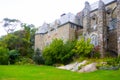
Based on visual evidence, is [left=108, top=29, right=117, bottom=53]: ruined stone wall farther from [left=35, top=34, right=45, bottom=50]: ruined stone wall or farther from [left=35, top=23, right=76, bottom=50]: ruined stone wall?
[left=35, top=34, right=45, bottom=50]: ruined stone wall

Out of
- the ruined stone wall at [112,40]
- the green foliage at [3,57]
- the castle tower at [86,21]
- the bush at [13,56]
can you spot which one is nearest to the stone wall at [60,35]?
the castle tower at [86,21]

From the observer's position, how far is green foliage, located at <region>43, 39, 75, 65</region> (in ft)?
175

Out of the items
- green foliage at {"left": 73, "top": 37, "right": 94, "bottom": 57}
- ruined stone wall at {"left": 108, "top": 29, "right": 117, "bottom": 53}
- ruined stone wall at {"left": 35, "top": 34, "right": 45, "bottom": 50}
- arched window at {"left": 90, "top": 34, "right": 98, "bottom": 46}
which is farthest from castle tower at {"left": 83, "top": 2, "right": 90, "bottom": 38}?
ruined stone wall at {"left": 35, "top": 34, "right": 45, "bottom": 50}

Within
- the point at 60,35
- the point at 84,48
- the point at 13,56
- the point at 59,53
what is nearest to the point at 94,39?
the point at 84,48

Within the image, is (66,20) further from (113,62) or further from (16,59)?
(113,62)

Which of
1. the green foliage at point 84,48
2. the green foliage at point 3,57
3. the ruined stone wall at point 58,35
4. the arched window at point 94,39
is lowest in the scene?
the green foliage at point 3,57

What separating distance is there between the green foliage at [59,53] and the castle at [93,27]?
4390 millimetres

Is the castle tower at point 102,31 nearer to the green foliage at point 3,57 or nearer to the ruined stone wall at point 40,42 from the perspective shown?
the green foliage at point 3,57

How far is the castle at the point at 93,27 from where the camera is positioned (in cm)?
4966

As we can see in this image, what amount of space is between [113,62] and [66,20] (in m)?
26.7

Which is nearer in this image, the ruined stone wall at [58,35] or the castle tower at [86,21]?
the castle tower at [86,21]

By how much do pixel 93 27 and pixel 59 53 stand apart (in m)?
8.47

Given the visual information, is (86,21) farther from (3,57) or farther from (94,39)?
(3,57)

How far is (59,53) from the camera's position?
5441 cm
